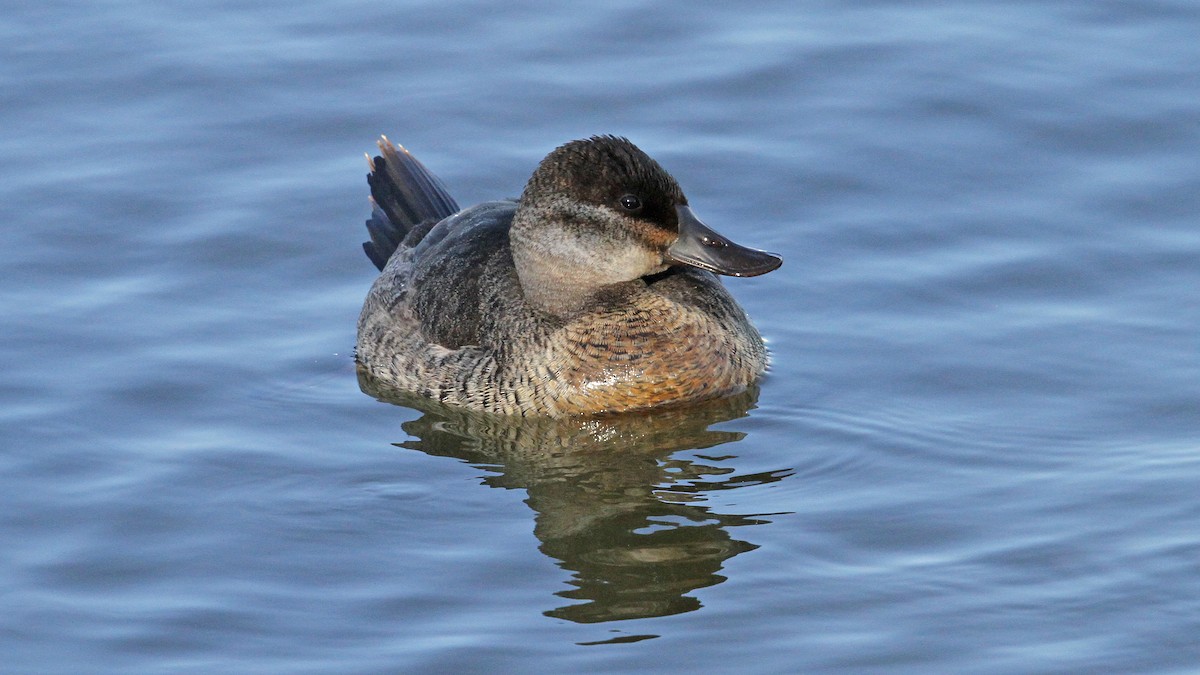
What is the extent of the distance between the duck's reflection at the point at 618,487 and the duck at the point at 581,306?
0.10m

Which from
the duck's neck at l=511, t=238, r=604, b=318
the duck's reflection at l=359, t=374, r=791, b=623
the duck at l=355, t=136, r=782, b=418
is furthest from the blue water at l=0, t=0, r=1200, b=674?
the duck's neck at l=511, t=238, r=604, b=318

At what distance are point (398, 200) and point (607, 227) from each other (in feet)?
6.80

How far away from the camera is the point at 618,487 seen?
8.80m

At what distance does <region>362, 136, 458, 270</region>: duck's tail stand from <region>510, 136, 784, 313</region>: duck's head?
60.4 inches

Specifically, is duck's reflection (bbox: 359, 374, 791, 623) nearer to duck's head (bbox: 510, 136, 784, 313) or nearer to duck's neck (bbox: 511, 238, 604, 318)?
duck's neck (bbox: 511, 238, 604, 318)

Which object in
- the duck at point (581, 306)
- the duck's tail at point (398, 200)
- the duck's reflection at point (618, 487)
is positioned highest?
the duck's tail at point (398, 200)

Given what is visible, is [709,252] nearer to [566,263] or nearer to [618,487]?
[566,263]

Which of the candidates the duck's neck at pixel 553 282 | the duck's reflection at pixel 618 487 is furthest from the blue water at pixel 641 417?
the duck's neck at pixel 553 282

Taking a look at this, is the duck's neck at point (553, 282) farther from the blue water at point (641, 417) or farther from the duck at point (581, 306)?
the blue water at point (641, 417)

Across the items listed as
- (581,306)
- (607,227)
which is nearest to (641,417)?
(581,306)

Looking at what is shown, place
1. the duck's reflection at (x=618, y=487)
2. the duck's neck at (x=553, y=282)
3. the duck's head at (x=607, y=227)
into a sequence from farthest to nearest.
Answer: the duck's neck at (x=553, y=282) → the duck's head at (x=607, y=227) → the duck's reflection at (x=618, y=487)

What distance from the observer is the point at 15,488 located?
870 centimetres

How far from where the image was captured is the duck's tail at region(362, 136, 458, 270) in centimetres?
1095

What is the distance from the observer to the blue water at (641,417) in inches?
297
